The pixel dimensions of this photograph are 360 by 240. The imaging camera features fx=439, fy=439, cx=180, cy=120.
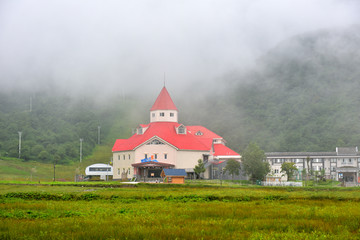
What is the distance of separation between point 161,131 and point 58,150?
5071cm

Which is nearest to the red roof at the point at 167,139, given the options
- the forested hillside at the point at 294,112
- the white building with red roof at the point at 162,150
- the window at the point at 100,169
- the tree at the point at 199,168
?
the white building with red roof at the point at 162,150

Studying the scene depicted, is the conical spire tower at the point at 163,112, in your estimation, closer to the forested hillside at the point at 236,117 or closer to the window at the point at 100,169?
the window at the point at 100,169

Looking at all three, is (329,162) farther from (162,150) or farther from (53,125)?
(53,125)

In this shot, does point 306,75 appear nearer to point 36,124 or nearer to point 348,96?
point 348,96

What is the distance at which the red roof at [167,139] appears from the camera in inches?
3289

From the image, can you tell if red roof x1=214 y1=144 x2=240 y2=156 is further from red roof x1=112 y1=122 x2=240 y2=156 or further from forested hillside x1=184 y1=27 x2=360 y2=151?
forested hillside x1=184 y1=27 x2=360 y2=151

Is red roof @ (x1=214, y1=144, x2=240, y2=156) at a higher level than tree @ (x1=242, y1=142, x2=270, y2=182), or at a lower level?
higher

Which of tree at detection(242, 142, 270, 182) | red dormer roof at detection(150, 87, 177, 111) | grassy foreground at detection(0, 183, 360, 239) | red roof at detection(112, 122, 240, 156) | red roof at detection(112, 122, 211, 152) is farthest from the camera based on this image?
red dormer roof at detection(150, 87, 177, 111)

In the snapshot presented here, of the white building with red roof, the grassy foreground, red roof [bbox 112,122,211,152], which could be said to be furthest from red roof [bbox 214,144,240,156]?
the grassy foreground

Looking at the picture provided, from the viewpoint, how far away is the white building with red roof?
81.6m

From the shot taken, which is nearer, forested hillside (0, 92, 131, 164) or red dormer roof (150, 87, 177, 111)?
red dormer roof (150, 87, 177, 111)

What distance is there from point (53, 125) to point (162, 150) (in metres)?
89.3

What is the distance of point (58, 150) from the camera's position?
126 meters

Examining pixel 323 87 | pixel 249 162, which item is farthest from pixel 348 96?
pixel 249 162
